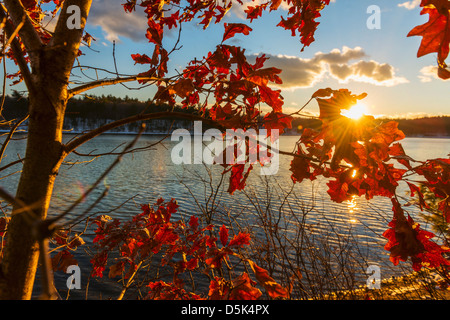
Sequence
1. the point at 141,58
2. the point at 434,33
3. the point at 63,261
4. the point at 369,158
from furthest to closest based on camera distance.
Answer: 1. the point at 63,261
2. the point at 141,58
3. the point at 369,158
4. the point at 434,33

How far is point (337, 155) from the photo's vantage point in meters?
1.08

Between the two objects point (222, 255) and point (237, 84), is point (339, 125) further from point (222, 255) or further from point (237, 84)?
point (222, 255)

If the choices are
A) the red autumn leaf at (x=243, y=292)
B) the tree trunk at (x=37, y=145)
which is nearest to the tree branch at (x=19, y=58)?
the tree trunk at (x=37, y=145)

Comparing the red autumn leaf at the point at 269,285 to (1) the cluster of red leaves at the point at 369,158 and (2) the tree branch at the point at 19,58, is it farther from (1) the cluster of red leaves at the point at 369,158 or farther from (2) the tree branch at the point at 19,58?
(2) the tree branch at the point at 19,58

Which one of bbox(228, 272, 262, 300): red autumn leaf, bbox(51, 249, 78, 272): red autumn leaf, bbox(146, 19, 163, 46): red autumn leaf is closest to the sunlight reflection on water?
bbox(51, 249, 78, 272): red autumn leaf

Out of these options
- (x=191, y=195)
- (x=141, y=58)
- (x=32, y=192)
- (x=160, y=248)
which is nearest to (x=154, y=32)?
(x=141, y=58)

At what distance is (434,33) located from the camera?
81 cm

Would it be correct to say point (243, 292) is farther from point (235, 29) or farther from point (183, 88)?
point (235, 29)

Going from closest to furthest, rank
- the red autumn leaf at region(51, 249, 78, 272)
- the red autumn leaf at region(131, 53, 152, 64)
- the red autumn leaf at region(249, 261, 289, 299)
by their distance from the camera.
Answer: the red autumn leaf at region(249, 261, 289, 299), the red autumn leaf at region(131, 53, 152, 64), the red autumn leaf at region(51, 249, 78, 272)

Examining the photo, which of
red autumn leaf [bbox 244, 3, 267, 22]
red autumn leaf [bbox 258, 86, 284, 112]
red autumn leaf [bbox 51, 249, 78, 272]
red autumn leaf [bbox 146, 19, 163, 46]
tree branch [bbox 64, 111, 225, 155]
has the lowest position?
red autumn leaf [bbox 51, 249, 78, 272]

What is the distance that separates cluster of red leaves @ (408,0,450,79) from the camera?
30.8 inches

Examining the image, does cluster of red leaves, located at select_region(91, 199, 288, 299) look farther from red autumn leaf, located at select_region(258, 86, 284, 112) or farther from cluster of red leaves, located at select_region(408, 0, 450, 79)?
cluster of red leaves, located at select_region(408, 0, 450, 79)

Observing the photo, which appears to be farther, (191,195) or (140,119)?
(191,195)

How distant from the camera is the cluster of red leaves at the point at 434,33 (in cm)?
78
